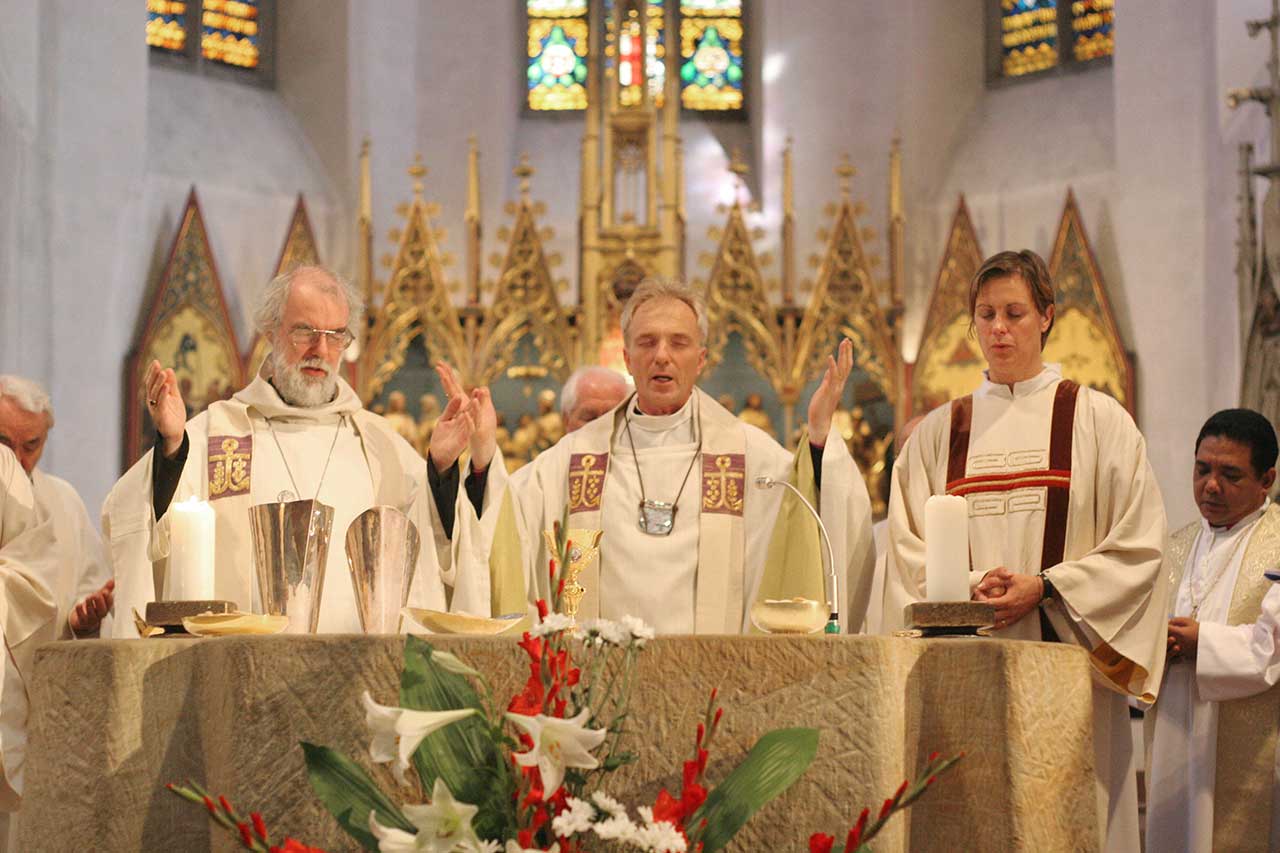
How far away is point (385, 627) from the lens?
154 inches

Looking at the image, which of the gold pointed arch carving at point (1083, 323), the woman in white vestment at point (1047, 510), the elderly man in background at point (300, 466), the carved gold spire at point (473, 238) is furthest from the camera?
the carved gold spire at point (473, 238)

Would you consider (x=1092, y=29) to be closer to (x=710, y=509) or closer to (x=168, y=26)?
(x=168, y=26)

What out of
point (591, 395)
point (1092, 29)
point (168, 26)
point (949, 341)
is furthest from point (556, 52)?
point (591, 395)

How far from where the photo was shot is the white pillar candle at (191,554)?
3.63 metres

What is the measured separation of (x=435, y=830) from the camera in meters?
2.48

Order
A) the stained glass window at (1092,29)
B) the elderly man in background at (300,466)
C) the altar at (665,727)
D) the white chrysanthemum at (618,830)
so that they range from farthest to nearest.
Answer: the stained glass window at (1092,29) < the elderly man in background at (300,466) < the altar at (665,727) < the white chrysanthemum at (618,830)

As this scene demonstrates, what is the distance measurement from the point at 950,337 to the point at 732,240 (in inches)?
61.6

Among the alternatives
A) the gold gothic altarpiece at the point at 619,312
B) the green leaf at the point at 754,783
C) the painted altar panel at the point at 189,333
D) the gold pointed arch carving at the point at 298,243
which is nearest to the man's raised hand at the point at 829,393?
the green leaf at the point at 754,783

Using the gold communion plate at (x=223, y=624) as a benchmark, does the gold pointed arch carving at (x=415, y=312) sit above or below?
above

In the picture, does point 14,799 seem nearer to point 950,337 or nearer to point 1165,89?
point 950,337

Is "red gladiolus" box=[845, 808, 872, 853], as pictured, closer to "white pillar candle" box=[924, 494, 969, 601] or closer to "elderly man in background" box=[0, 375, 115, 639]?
"white pillar candle" box=[924, 494, 969, 601]

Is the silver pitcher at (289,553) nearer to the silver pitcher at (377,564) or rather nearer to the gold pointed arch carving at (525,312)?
the silver pitcher at (377,564)

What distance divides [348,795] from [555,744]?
1.16ft

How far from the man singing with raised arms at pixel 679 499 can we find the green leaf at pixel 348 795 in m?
2.17
